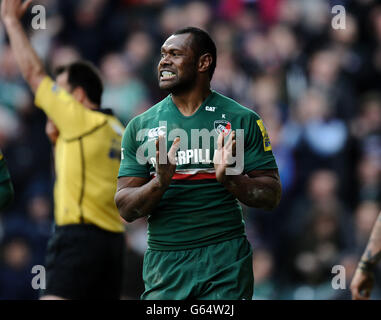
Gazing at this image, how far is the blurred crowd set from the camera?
9.00 metres

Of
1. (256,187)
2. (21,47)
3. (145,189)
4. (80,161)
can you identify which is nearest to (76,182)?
(80,161)

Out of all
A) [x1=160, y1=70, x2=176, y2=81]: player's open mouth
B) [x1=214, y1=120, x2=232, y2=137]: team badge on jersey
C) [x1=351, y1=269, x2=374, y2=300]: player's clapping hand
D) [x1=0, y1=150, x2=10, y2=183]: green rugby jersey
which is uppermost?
[x1=160, y1=70, x2=176, y2=81]: player's open mouth

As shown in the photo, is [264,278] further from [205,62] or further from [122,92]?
[205,62]

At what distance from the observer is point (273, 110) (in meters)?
9.80

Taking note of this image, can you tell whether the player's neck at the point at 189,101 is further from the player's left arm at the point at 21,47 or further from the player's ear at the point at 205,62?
the player's left arm at the point at 21,47

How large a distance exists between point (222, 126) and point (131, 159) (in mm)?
599

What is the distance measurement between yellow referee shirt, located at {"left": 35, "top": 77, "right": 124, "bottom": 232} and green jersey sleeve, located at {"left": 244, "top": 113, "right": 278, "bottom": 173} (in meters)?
1.90

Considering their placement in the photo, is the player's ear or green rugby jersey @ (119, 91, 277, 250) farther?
the player's ear

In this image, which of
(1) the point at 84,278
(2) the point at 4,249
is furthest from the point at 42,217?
(1) the point at 84,278

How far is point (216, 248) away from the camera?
443 cm

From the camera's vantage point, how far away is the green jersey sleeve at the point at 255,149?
451 centimetres

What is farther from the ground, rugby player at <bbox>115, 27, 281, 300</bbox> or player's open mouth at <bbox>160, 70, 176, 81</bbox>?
player's open mouth at <bbox>160, 70, 176, 81</bbox>

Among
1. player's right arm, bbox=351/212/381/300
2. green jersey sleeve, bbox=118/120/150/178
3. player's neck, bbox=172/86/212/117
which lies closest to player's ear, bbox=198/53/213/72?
player's neck, bbox=172/86/212/117

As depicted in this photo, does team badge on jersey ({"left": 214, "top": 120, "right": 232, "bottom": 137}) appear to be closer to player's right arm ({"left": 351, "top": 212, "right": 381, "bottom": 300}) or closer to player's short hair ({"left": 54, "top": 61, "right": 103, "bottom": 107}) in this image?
player's right arm ({"left": 351, "top": 212, "right": 381, "bottom": 300})
